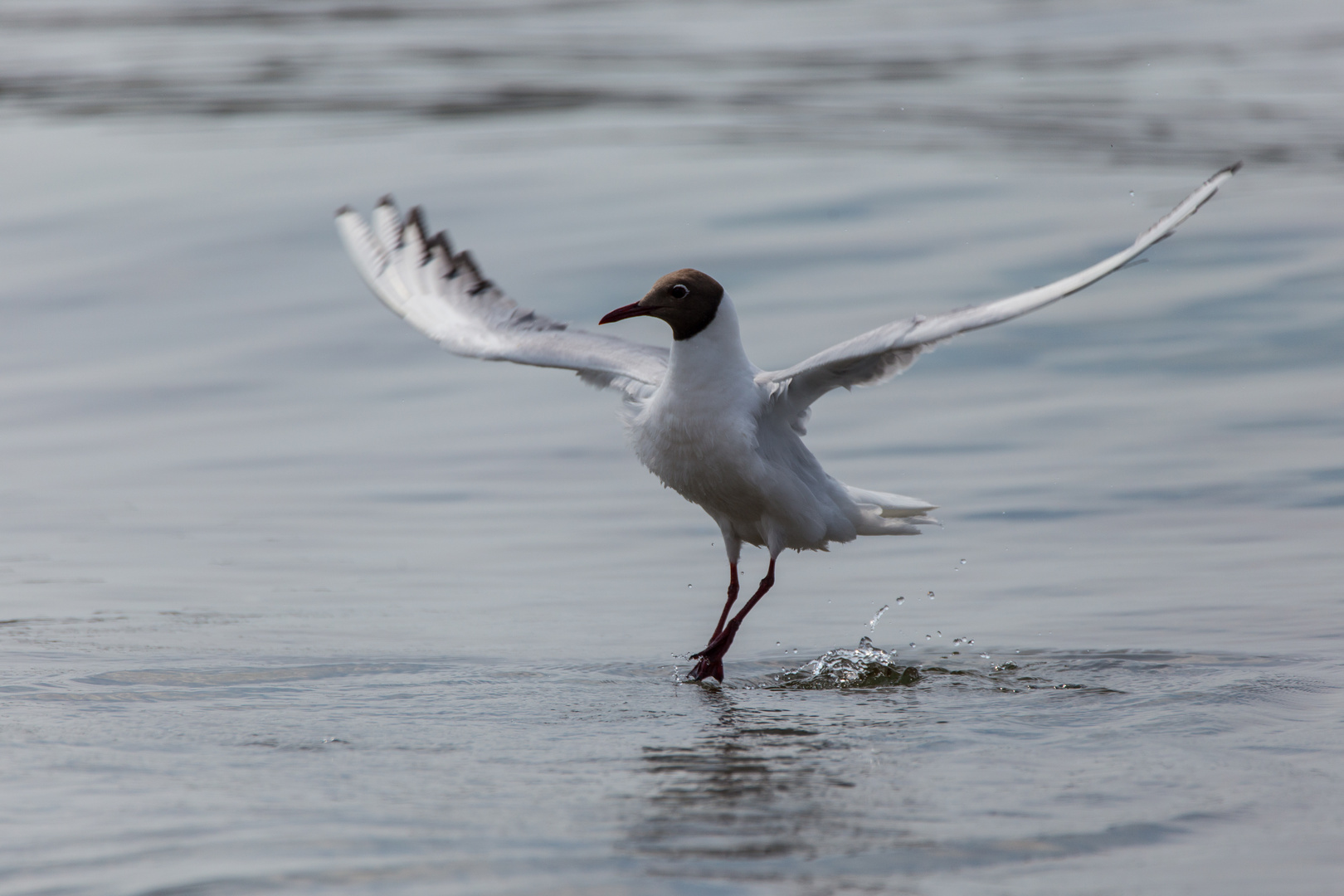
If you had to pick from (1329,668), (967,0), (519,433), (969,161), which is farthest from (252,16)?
(1329,668)

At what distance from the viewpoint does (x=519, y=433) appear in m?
12.2

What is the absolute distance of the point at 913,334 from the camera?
257 inches

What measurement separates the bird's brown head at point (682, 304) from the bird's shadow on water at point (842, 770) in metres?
1.52

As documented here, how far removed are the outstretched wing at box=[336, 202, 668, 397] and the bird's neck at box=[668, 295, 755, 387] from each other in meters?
0.75

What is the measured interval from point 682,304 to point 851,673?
1.71m

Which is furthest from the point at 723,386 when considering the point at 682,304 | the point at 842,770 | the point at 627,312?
the point at 842,770

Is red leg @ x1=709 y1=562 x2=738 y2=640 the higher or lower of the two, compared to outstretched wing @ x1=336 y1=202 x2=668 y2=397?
lower

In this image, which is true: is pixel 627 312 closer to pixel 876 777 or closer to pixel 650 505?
pixel 876 777

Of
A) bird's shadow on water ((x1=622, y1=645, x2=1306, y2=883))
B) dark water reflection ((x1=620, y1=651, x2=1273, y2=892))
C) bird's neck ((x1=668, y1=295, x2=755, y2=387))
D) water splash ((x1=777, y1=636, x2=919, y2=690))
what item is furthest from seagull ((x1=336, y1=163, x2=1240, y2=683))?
dark water reflection ((x1=620, y1=651, x2=1273, y2=892))

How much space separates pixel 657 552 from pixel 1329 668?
3846 mm

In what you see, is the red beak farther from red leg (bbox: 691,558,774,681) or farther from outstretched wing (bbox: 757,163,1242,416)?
red leg (bbox: 691,558,774,681)

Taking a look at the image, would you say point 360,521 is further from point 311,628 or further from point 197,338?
point 197,338

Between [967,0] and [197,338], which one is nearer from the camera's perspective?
[197,338]

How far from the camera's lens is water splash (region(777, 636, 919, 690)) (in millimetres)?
7246
